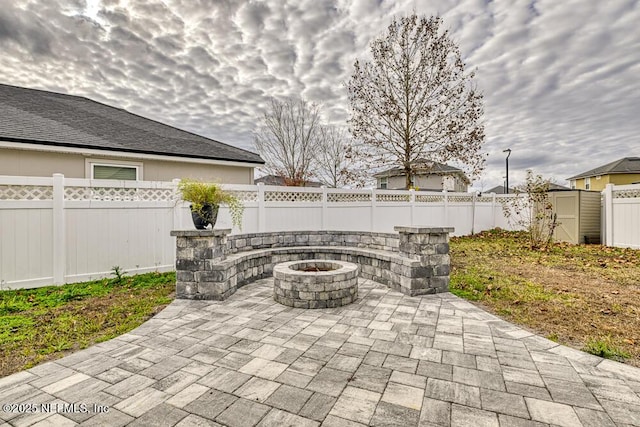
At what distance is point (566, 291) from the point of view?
4621 millimetres

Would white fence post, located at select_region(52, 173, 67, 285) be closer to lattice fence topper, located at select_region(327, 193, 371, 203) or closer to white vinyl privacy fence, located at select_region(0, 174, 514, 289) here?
white vinyl privacy fence, located at select_region(0, 174, 514, 289)

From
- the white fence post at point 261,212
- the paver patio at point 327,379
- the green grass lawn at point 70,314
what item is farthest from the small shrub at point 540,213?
the green grass lawn at point 70,314

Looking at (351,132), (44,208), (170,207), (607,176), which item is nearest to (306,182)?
(351,132)

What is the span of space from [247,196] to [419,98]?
327 inches

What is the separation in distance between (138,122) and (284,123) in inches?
286

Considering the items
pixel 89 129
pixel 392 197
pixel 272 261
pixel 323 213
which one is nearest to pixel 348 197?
pixel 323 213

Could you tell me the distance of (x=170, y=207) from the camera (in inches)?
236

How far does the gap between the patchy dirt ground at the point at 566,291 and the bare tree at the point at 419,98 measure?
15.9 ft

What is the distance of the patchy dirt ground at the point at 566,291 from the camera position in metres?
3.08

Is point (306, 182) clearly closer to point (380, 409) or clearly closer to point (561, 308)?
point (561, 308)

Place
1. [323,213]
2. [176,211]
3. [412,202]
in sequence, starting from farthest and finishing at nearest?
1. [412,202]
2. [323,213]
3. [176,211]

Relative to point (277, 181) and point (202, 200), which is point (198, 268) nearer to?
point (202, 200)

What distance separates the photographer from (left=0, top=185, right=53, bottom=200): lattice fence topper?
4.61 meters

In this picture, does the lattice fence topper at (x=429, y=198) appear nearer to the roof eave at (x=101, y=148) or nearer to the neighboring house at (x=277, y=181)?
the roof eave at (x=101, y=148)
